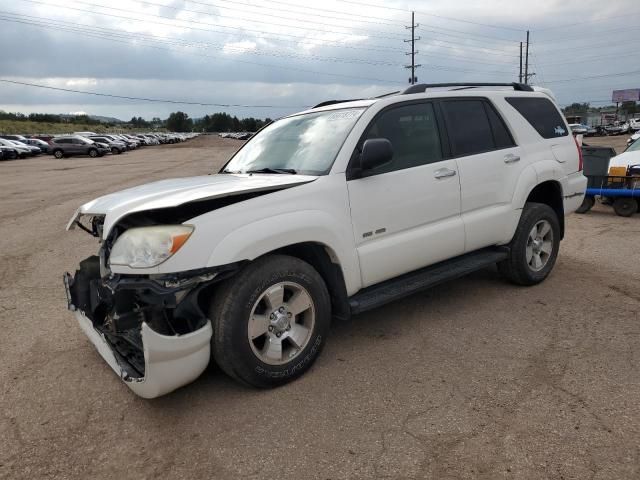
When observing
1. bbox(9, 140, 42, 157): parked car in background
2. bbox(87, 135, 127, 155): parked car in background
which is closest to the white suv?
bbox(9, 140, 42, 157): parked car in background

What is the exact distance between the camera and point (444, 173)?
4.14 meters

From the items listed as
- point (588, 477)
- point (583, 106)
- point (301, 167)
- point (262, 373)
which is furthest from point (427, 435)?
point (583, 106)

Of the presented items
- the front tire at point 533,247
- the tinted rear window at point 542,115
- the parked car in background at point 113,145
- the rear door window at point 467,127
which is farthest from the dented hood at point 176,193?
the parked car in background at point 113,145

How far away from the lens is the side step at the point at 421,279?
12.1ft

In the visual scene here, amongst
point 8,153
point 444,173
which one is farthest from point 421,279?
point 8,153

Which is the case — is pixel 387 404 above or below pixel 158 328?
below

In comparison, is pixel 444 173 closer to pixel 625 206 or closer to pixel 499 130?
pixel 499 130

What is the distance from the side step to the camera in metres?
3.68

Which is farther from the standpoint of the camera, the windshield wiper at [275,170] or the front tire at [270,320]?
the windshield wiper at [275,170]

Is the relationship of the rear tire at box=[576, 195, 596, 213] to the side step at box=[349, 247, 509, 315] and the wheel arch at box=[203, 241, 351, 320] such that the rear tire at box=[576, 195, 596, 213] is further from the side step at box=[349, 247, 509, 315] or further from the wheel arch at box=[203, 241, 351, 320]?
the wheel arch at box=[203, 241, 351, 320]

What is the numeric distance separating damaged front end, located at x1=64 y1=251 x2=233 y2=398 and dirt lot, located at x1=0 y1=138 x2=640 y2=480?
319 millimetres

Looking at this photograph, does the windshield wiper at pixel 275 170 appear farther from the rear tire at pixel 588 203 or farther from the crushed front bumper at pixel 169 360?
the rear tire at pixel 588 203

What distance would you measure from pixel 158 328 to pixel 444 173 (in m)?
2.51

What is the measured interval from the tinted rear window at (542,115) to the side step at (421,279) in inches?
53.2
